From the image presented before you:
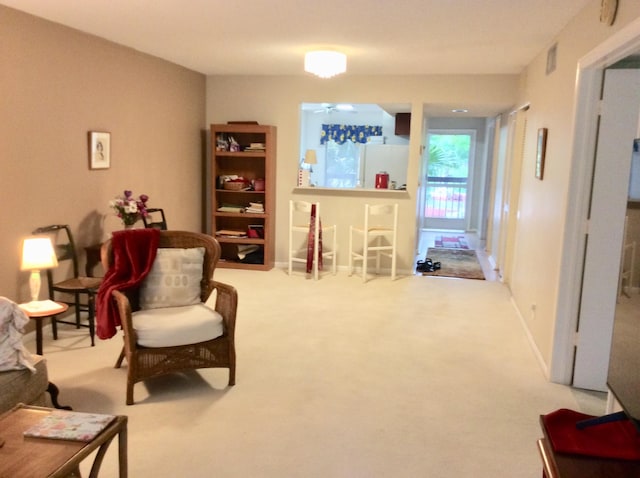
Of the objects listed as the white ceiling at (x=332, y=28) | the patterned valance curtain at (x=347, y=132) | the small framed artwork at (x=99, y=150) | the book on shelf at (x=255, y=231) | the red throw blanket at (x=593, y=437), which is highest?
the white ceiling at (x=332, y=28)

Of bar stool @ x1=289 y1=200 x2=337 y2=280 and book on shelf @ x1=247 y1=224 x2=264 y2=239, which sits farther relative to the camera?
book on shelf @ x1=247 y1=224 x2=264 y2=239

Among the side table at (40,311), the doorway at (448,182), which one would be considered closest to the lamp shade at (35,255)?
the side table at (40,311)

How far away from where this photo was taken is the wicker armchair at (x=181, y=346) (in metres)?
3.04

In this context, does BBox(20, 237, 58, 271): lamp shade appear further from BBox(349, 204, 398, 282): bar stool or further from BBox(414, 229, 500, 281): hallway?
BBox(414, 229, 500, 281): hallway

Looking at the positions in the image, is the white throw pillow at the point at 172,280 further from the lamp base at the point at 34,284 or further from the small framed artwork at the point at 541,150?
the small framed artwork at the point at 541,150

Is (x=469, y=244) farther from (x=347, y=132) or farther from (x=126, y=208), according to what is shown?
(x=126, y=208)

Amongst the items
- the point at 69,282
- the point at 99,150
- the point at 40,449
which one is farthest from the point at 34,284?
the point at 40,449

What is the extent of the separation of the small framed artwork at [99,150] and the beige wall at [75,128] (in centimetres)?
6

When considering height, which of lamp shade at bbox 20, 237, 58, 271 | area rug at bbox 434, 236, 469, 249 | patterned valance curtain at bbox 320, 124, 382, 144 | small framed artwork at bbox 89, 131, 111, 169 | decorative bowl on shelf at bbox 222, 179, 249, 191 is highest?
patterned valance curtain at bbox 320, 124, 382, 144

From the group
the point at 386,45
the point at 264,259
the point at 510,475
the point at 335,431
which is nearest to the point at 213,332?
the point at 335,431

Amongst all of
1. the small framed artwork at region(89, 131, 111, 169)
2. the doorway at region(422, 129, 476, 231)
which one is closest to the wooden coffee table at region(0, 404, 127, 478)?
the small framed artwork at region(89, 131, 111, 169)

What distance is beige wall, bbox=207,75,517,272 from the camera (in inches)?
245

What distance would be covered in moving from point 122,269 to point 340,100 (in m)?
3.98

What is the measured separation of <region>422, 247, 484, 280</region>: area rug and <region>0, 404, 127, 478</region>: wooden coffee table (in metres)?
5.16
